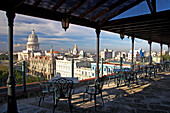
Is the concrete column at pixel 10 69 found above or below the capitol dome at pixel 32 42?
below

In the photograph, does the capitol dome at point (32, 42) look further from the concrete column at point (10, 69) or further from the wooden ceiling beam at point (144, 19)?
the concrete column at point (10, 69)

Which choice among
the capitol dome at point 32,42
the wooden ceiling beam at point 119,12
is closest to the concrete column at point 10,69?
the wooden ceiling beam at point 119,12

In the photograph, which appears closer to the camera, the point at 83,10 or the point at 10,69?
the point at 10,69

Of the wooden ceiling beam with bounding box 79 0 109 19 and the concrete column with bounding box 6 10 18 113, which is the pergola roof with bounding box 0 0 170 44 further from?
the concrete column with bounding box 6 10 18 113

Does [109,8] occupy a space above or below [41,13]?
above

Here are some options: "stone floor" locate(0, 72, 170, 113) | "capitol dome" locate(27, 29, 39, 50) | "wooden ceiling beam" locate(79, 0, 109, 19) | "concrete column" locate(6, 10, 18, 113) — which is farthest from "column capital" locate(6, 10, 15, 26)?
"capitol dome" locate(27, 29, 39, 50)

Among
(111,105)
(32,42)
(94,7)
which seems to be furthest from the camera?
(32,42)

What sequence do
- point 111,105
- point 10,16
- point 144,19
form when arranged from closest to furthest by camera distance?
point 10,16
point 111,105
point 144,19

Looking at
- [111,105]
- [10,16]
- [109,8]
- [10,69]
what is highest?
[109,8]

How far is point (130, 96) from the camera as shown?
522 cm

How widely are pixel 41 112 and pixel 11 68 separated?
147 centimetres

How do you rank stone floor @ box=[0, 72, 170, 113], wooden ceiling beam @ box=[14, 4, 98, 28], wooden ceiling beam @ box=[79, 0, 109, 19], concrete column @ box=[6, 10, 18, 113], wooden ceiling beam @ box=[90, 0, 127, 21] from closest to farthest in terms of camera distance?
concrete column @ box=[6, 10, 18, 113] → stone floor @ box=[0, 72, 170, 113] → wooden ceiling beam @ box=[14, 4, 98, 28] → wooden ceiling beam @ box=[79, 0, 109, 19] → wooden ceiling beam @ box=[90, 0, 127, 21]

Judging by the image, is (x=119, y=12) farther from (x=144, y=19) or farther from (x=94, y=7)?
(x=94, y=7)

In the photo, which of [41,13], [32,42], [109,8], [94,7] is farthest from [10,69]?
[32,42]
